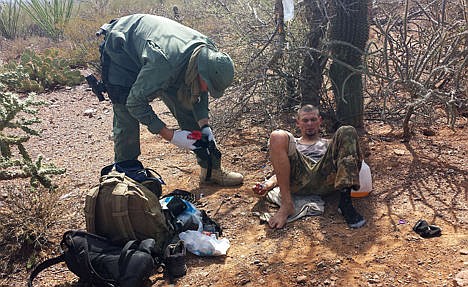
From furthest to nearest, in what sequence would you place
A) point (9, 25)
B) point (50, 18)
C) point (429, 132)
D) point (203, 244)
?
1. point (9, 25)
2. point (50, 18)
3. point (429, 132)
4. point (203, 244)

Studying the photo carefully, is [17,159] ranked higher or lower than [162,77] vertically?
lower

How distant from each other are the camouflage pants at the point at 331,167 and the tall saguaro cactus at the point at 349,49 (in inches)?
38.9

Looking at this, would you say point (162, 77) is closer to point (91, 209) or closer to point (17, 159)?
point (91, 209)

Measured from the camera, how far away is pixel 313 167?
2.95 m

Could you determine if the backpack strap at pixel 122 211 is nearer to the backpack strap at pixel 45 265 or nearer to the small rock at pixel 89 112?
the backpack strap at pixel 45 265

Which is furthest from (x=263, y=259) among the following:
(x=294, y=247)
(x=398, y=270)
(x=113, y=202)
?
(x=113, y=202)

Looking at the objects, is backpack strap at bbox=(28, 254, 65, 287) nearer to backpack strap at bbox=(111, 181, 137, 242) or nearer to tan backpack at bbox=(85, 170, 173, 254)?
tan backpack at bbox=(85, 170, 173, 254)

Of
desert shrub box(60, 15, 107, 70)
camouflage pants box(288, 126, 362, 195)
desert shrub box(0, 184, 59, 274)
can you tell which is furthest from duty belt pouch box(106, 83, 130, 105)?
desert shrub box(60, 15, 107, 70)

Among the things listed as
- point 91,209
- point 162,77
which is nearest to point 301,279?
point 91,209

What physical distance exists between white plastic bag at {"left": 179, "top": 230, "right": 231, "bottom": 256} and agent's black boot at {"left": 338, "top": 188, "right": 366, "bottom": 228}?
2.38ft

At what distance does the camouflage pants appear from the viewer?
8.82 feet

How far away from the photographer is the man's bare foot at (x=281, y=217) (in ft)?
9.14

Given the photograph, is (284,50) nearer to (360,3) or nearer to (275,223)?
(360,3)

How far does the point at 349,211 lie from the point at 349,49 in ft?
5.41
